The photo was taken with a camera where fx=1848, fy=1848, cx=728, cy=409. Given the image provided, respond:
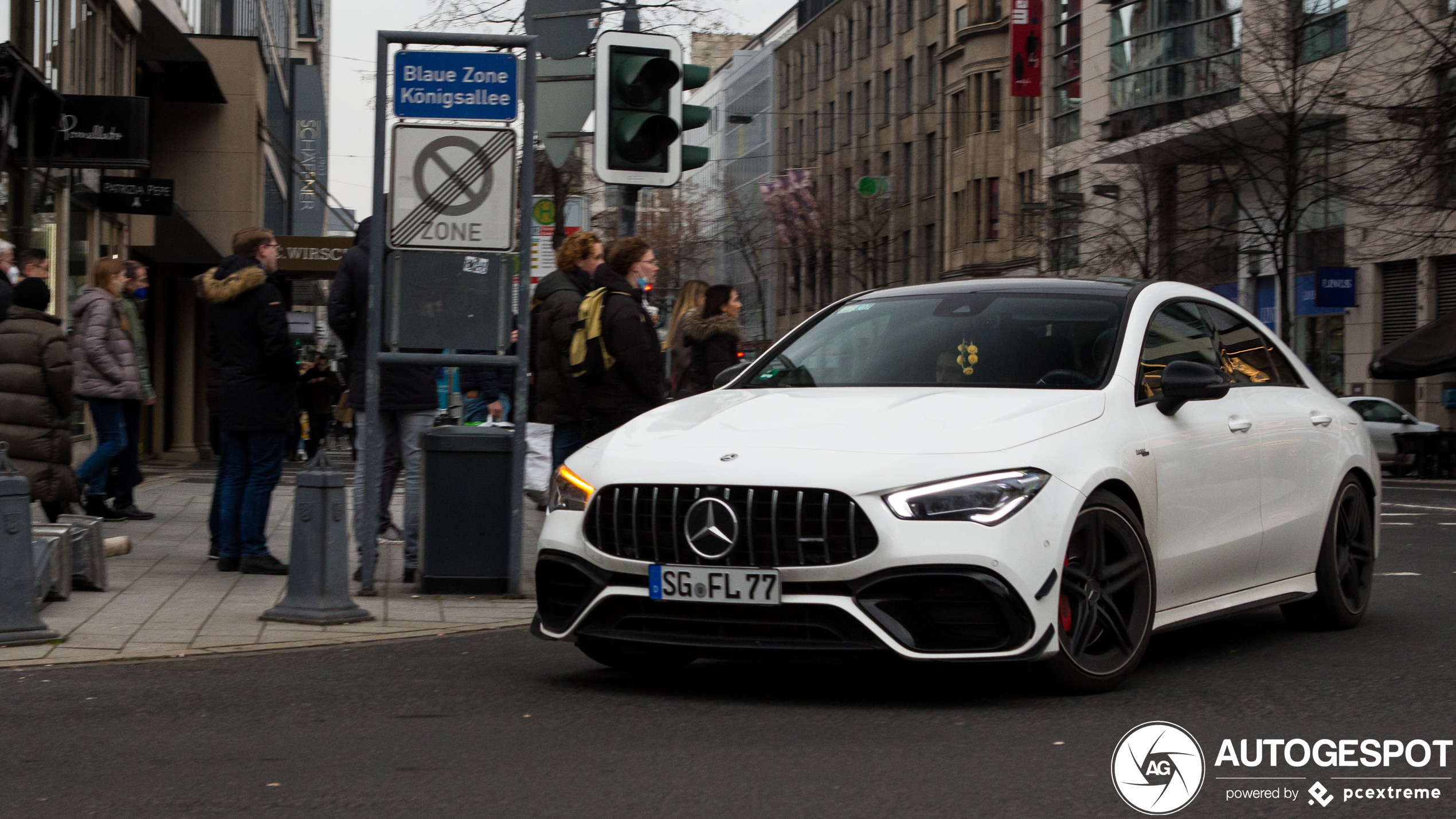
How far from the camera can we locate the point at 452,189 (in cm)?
931

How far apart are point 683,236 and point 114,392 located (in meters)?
61.9

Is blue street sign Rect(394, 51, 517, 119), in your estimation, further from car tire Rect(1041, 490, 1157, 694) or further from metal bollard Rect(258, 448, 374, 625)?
car tire Rect(1041, 490, 1157, 694)

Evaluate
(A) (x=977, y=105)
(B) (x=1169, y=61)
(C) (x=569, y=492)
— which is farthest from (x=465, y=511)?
(A) (x=977, y=105)

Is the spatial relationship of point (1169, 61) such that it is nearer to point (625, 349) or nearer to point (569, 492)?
point (625, 349)

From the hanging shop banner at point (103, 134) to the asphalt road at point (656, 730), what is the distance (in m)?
12.4

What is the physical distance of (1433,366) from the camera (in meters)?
30.4

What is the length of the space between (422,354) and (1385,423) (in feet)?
80.1

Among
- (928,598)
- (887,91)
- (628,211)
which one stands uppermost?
(887,91)

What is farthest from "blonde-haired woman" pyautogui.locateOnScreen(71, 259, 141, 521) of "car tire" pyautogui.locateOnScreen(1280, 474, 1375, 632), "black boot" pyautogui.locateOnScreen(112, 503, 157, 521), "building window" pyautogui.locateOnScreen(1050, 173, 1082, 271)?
"building window" pyautogui.locateOnScreen(1050, 173, 1082, 271)

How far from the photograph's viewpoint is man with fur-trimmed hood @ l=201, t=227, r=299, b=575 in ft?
32.9

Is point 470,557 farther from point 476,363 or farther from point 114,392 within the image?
point 114,392

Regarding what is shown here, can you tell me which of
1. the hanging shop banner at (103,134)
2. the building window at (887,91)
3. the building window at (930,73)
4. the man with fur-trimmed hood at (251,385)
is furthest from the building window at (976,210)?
the man with fur-trimmed hood at (251,385)

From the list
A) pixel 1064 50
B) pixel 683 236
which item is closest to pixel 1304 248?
pixel 1064 50

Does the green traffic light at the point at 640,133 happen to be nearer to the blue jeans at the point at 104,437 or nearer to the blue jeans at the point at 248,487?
the blue jeans at the point at 248,487
